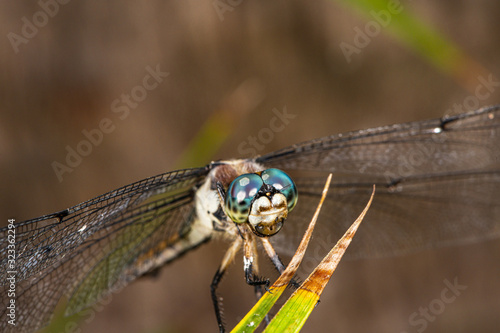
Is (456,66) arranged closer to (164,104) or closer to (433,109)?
(433,109)

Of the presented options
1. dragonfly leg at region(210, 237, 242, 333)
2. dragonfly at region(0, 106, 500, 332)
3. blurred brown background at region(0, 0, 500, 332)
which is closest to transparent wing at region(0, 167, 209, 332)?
dragonfly at region(0, 106, 500, 332)

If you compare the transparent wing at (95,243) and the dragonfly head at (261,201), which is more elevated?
the transparent wing at (95,243)

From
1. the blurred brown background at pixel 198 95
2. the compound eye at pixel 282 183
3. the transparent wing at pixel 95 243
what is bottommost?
the compound eye at pixel 282 183

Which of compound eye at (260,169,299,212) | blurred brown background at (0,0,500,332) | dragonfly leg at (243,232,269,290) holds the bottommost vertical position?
dragonfly leg at (243,232,269,290)

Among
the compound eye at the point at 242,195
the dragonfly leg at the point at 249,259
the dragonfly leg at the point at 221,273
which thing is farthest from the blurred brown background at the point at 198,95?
the compound eye at the point at 242,195

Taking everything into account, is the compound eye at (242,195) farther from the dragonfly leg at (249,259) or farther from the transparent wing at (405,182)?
the transparent wing at (405,182)

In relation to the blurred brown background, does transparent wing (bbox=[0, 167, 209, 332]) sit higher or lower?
lower

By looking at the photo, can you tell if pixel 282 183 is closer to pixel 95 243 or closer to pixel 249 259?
pixel 249 259

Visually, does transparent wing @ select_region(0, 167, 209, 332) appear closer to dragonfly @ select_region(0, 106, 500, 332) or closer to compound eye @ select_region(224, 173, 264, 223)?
dragonfly @ select_region(0, 106, 500, 332)

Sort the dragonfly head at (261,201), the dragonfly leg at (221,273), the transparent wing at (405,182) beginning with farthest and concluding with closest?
the transparent wing at (405,182)
the dragonfly leg at (221,273)
the dragonfly head at (261,201)
